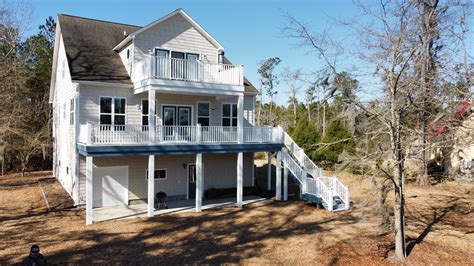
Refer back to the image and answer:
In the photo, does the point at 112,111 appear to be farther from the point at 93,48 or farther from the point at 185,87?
the point at 93,48

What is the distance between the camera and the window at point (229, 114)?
19297mm

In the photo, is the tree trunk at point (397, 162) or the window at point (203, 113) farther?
the window at point (203, 113)

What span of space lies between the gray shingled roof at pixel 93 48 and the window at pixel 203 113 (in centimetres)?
285

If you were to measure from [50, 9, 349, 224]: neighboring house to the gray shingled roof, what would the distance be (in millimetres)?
50

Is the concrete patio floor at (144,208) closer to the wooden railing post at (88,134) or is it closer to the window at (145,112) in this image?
the wooden railing post at (88,134)

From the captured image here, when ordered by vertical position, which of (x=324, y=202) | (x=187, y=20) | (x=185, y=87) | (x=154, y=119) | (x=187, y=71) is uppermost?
(x=187, y=20)

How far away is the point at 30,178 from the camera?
76.0ft

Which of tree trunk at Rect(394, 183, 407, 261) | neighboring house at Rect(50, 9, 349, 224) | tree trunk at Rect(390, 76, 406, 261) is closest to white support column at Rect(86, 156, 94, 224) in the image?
neighboring house at Rect(50, 9, 349, 224)

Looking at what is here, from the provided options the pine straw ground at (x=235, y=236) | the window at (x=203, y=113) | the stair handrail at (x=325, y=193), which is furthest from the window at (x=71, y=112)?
the stair handrail at (x=325, y=193)

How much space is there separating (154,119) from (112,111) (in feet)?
9.67

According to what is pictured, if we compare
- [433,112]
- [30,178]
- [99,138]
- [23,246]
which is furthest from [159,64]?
[30,178]

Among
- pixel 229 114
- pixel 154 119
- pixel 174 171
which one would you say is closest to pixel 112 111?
pixel 154 119

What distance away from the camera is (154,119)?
14297mm

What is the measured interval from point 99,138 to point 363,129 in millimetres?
10157
